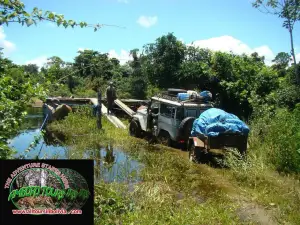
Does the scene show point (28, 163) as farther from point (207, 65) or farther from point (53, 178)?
point (207, 65)

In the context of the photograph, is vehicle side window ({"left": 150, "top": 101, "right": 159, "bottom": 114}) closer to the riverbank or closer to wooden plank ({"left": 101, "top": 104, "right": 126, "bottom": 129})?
the riverbank

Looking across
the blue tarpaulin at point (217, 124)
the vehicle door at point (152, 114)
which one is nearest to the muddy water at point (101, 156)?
the vehicle door at point (152, 114)

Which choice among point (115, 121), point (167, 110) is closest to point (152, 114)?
point (167, 110)

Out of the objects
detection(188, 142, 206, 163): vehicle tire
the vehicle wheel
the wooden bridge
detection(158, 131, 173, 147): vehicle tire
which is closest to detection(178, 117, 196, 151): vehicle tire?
detection(188, 142, 206, 163): vehicle tire

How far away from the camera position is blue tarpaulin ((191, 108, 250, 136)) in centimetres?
921

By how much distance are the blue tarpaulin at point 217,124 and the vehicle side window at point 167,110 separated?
4.73ft

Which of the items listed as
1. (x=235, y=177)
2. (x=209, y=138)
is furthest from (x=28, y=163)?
(x=209, y=138)

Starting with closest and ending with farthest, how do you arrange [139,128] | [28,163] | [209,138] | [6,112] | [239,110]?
[28,163], [6,112], [209,138], [139,128], [239,110]

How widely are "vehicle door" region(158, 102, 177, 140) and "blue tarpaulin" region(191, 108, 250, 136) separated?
1284mm

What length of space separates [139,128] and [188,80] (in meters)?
6.24

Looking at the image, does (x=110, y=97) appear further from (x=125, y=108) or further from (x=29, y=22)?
(x=29, y=22)

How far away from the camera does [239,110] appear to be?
16125 mm

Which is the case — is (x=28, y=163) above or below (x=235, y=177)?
above

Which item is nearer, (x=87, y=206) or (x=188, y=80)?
(x=87, y=206)
